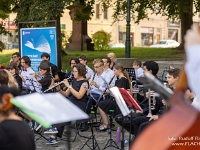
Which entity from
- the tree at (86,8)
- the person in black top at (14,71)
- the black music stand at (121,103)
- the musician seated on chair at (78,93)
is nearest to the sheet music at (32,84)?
the person in black top at (14,71)

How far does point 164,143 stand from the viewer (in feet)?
8.25

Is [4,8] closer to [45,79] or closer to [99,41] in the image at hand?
[99,41]

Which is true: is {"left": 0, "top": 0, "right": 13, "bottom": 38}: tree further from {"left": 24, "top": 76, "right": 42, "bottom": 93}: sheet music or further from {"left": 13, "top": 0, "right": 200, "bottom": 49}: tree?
{"left": 24, "top": 76, "right": 42, "bottom": 93}: sheet music

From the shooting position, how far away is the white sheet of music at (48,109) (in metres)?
2.65

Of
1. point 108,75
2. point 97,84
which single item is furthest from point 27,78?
point 108,75

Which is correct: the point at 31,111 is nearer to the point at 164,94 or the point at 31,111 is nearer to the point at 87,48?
the point at 164,94

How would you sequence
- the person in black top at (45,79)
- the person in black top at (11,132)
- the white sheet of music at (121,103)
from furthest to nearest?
the person in black top at (45,79)
the white sheet of music at (121,103)
the person in black top at (11,132)

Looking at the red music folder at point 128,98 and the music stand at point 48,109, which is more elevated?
the music stand at point 48,109

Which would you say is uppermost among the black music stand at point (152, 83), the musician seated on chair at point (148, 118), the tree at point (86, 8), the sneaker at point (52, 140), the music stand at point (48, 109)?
the tree at point (86, 8)

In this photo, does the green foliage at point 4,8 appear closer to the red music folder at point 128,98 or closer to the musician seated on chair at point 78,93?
the musician seated on chair at point 78,93

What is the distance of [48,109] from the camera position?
2.82m

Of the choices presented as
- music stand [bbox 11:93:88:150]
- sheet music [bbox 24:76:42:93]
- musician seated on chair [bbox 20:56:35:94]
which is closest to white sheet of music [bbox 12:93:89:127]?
music stand [bbox 11:93:88:150]

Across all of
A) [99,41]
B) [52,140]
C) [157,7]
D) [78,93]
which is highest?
[157,7]

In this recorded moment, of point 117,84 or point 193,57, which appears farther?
point 117,84
